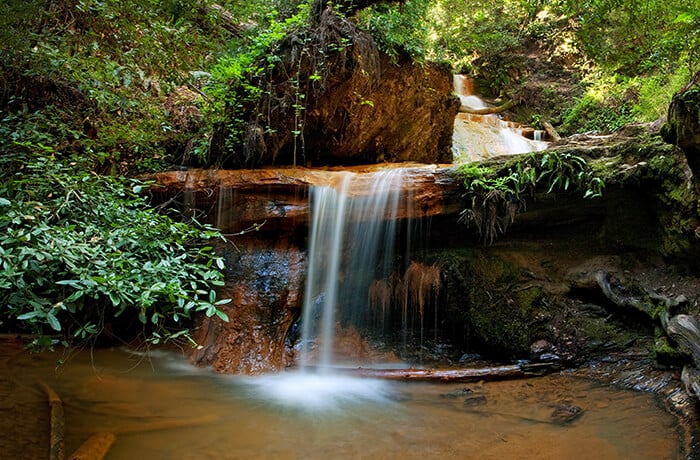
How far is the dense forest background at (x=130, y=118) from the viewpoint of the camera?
3098 millimetres

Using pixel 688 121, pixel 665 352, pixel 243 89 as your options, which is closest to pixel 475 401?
pixel 665 352

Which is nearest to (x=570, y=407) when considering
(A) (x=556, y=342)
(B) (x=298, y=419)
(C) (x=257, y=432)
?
(A) (x=556, y=342)

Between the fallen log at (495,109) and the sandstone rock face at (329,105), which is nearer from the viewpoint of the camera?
the sandstone rock face at (329,105)

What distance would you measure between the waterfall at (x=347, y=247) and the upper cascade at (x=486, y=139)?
452cm

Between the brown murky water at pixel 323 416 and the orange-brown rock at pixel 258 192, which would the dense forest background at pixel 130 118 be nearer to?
the orange-brown rock at pixel 258 192

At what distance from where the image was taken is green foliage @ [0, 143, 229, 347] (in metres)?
2.82

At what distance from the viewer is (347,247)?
6.00 metres

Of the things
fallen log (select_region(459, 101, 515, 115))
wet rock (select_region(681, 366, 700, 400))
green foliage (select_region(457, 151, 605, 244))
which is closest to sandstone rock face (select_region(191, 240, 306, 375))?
green foliage (select_region(457, 151, 605, 244))

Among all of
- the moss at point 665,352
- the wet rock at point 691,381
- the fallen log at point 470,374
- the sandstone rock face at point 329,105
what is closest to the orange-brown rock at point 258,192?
the sandstone rock face at point 329,105

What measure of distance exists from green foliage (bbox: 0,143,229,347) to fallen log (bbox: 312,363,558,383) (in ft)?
7.87

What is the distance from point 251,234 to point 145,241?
8.22ft

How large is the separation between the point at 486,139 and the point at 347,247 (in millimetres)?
6753

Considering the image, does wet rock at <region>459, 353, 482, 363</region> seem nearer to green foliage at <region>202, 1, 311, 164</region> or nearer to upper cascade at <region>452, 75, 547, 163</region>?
green foliage at <region>202, 1, 311, 164</region>

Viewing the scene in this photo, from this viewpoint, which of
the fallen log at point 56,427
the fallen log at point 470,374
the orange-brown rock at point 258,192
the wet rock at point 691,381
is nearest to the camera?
the fallen log at point 56,427
